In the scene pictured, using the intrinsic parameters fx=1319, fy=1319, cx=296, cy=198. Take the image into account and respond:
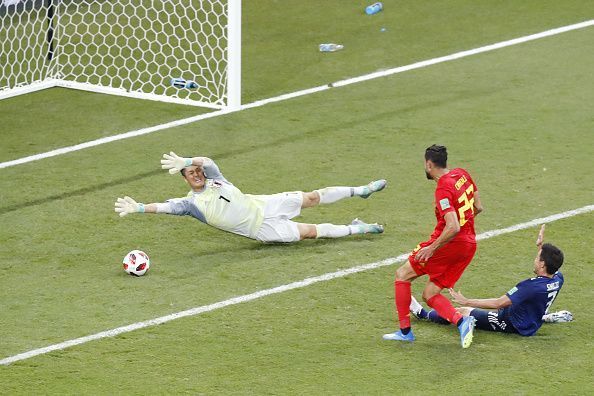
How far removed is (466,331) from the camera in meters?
10.3

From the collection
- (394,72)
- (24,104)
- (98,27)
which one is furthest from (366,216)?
(98,27)

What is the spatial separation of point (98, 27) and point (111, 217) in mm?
5693

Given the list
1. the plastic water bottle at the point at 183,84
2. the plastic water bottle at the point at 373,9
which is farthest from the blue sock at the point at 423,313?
the plastic water bottle at the point at 373,9

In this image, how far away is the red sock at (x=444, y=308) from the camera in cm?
1044

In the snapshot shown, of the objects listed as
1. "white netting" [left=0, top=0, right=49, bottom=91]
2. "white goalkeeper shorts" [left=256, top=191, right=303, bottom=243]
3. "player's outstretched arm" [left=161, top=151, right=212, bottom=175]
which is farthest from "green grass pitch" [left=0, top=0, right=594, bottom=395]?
"player's outstretched arm" [left=161, top=151, right=212, bottom=175]

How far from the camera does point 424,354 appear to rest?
33.8 feet

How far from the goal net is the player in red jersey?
599cm

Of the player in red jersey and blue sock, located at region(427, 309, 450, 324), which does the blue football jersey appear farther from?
blue sock, located at region(427, 309, 450, 324)

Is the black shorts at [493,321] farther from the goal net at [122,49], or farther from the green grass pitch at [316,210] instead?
the goal net at [122,49]

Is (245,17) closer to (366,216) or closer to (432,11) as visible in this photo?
(432,11)

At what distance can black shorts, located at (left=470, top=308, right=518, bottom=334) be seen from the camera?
10.6m

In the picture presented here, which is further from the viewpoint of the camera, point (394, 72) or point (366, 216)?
point (394, 72)

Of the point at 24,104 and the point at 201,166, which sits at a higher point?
the point at 201,166

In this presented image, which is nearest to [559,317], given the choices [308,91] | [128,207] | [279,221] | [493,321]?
[493,321]
